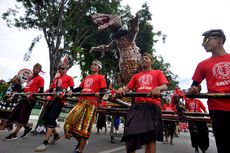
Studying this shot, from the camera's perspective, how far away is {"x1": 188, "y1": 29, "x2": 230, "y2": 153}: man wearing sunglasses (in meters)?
3.14

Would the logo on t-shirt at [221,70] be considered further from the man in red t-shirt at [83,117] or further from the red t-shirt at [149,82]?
the man in red t-shirt at [83,117]

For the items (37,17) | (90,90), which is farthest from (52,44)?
(90,90)

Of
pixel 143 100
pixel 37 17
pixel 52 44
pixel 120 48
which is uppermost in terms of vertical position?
pixel 37 17

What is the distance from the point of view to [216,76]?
333cm

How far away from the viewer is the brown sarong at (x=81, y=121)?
524 centimetres

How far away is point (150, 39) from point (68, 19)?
9.70 metres

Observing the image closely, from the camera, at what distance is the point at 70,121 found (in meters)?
5.34

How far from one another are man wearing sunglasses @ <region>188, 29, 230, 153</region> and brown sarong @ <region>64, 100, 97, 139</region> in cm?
244

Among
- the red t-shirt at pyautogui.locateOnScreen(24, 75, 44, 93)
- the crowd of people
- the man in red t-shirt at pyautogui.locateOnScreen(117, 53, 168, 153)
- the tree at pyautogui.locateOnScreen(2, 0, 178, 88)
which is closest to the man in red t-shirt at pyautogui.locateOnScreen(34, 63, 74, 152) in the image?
the crowd of people

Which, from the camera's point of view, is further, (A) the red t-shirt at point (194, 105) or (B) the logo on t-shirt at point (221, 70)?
(A) the red t-shirt at point (194, 105)

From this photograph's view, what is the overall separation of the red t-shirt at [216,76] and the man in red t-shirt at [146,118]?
0.58 m

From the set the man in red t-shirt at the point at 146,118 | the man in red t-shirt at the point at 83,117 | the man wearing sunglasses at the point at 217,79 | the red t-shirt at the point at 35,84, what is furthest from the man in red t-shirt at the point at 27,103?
the man wearing sunglasses at the point at 217,79

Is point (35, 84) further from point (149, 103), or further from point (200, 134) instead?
point (200, 134)

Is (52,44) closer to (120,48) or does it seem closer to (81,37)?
(81,37)
